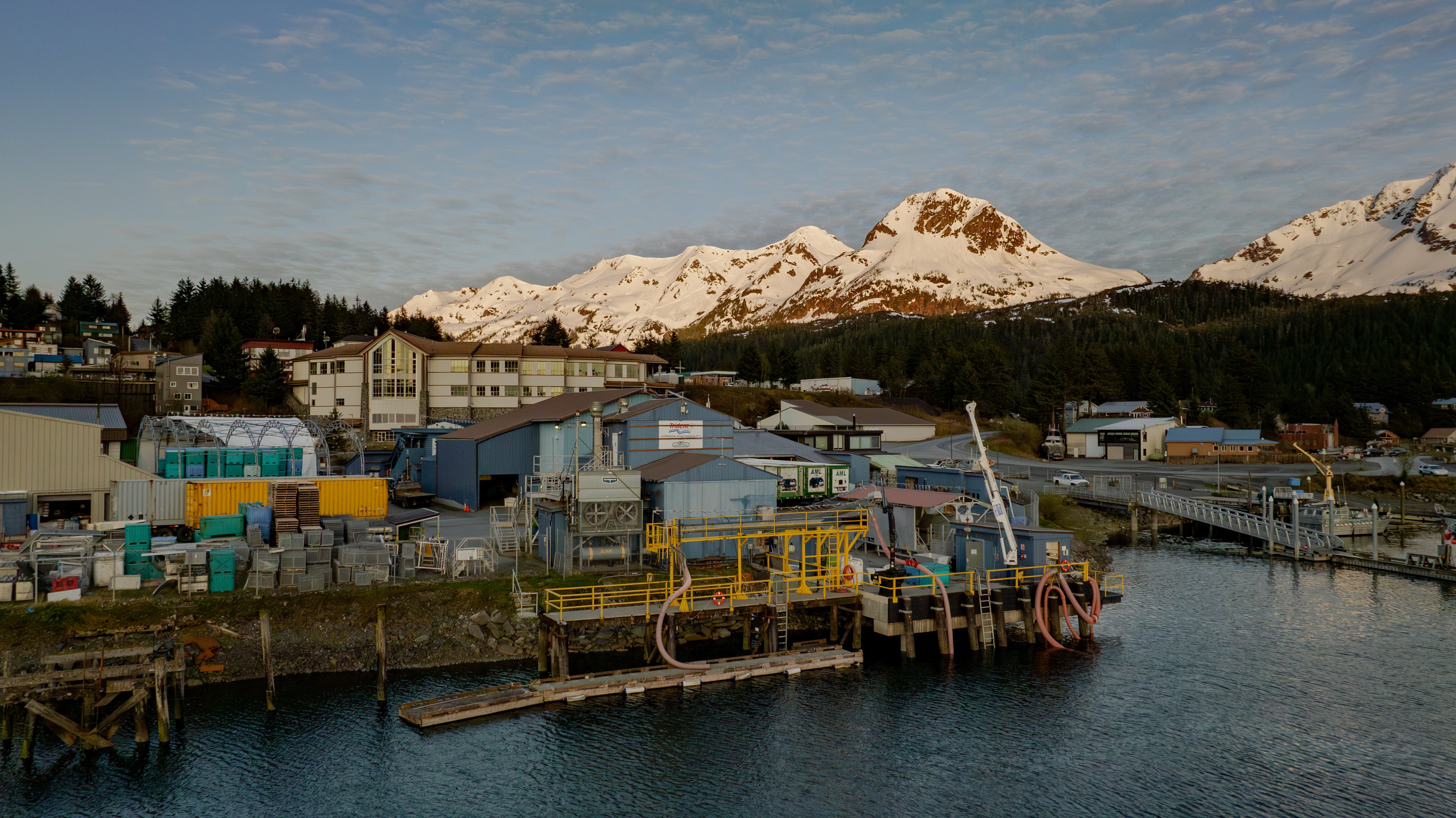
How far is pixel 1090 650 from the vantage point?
35656 mm

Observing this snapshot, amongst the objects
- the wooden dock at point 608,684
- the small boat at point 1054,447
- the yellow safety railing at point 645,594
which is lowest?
the wooden dock at point 608,684

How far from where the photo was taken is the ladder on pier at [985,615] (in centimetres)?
3541

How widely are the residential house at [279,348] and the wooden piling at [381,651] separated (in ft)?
329

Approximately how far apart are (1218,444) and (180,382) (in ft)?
401

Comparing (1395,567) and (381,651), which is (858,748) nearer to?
(381,651)

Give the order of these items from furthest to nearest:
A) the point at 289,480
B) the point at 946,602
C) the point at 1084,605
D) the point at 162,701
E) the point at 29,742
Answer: the point at 289,480
the point at 1084,605
the point at 946,602
the point at 162,701
the point at 29,742

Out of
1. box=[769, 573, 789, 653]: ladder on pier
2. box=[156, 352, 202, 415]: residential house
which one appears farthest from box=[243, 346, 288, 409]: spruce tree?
box=[769, 573, 789, 653]: ladder on pier

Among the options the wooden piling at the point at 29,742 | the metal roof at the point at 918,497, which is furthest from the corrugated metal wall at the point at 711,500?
the wooden piling at the point at 29,742

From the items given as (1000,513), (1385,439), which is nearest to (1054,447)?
(1385,439)

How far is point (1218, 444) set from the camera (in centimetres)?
10144

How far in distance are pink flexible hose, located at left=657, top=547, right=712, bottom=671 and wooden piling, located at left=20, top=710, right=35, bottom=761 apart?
60.1ft

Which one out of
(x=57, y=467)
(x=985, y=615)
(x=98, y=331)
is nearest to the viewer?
(x=985, y=615)

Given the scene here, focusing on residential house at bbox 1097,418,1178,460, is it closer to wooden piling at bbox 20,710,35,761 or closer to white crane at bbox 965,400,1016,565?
white crane at bbox 965,400,1016,565

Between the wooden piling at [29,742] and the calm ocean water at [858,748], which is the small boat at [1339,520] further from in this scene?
the wooden piling at [29,742]
